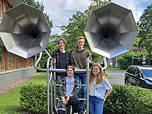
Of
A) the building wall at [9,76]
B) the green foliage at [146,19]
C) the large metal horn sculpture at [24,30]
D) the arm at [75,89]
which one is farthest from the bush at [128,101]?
the green foliage at [146,19]

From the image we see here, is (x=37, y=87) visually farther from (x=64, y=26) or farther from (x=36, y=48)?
(x=64, y=26)

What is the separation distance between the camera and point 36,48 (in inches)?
189

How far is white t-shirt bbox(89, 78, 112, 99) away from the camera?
457 centimetres

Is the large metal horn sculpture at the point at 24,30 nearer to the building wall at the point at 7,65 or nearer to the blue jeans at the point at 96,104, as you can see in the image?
the blue jeans at the point at 96,104

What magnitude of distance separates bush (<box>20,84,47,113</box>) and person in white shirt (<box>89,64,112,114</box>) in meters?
2.30

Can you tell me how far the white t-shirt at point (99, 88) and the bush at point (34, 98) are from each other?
92.3 inches

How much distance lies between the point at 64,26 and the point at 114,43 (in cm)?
1372

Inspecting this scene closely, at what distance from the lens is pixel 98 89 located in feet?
15.1

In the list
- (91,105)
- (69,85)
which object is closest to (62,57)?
(69,85)

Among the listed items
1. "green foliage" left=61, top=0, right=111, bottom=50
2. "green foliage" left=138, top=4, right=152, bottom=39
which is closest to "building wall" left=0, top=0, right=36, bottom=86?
"green foliage" left=61, top=0, right=111, bottom=50

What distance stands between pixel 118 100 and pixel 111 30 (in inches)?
93.8

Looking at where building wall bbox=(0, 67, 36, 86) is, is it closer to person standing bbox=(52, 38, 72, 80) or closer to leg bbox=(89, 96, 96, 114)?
person standing bbox=(52, 38, 72, 80)

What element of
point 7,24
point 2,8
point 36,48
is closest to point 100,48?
point 36,48

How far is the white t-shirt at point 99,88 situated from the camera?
4566 mm
